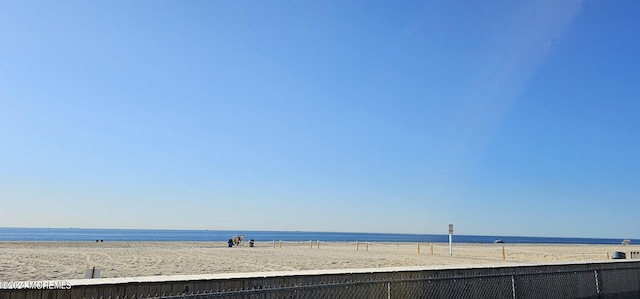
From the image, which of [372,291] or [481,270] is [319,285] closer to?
[372,291]

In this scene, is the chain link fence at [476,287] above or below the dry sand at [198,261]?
above

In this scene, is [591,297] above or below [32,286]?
below

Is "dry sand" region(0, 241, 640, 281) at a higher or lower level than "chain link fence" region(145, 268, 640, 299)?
lower

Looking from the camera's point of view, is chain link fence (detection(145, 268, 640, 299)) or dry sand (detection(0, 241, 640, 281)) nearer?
chain link fence (detection(145, 268, 640, 299))

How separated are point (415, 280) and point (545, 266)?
10.9 feet

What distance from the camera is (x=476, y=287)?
25.4 feet

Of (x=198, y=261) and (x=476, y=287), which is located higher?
(x=476, y=287)

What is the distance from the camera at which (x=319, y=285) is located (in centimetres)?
615

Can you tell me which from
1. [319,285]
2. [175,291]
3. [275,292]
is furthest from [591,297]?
[175,291]

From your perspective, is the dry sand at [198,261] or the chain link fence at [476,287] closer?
the chain link fence at [476,287]

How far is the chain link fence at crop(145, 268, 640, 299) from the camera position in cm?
588

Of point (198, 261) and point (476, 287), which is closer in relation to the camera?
point (476, 287)

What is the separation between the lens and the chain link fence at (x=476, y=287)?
5879 millimetres

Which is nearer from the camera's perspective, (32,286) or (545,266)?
(32,286)
